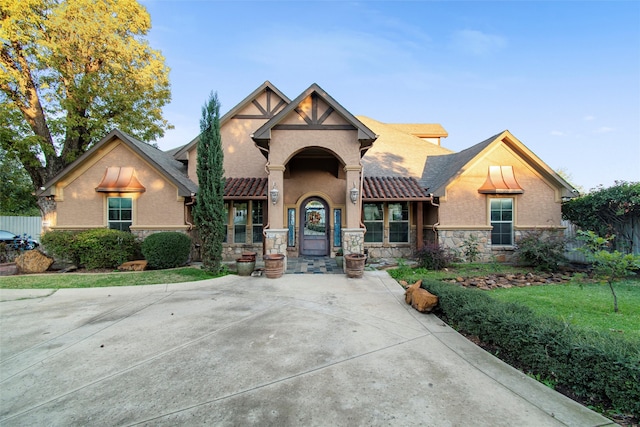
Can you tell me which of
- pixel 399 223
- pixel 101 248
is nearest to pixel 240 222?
pixel 101 248

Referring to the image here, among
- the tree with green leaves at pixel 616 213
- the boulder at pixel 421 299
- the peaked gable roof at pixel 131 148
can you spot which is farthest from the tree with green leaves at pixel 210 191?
the tree with green leaves at pixel 616 213

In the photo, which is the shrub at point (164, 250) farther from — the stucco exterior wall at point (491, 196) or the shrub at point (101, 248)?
the stucco exterior wall at point (491, 196)

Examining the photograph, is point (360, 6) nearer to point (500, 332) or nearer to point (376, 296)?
point (376, 296)

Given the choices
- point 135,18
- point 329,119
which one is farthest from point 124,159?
point 135,18

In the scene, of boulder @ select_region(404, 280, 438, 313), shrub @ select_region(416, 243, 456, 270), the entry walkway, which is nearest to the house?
the entry walkway

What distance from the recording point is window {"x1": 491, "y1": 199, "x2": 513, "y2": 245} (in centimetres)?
1205

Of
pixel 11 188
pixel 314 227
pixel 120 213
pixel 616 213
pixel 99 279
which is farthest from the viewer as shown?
pixel 11 188

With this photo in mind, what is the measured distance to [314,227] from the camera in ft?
43.7

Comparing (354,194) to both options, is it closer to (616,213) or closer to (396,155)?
(396,155)

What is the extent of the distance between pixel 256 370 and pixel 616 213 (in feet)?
42.0

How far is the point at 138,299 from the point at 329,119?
7999mm

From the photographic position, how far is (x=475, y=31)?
35.4ft

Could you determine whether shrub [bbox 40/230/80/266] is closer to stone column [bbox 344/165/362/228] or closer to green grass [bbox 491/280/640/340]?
stone column [bbox 344/165/362/228]

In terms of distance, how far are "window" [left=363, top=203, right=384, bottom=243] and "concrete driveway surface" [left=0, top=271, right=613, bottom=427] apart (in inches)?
272
